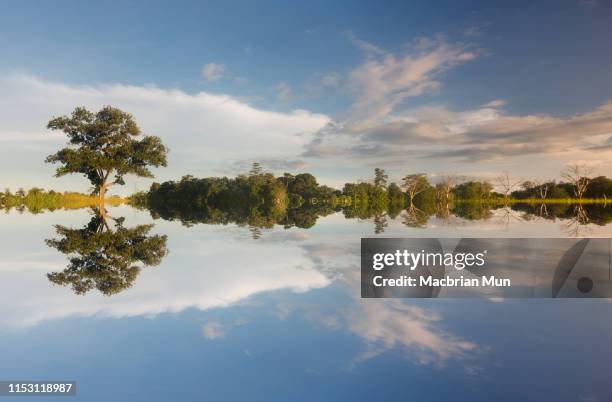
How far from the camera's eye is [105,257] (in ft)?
26.2

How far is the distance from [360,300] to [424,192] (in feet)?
260

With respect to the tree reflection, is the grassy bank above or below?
above

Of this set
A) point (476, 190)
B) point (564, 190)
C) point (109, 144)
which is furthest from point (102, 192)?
point (564, 190)

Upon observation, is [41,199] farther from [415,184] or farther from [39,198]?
[415,184]

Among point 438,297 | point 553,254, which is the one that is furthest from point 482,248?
point 438,297

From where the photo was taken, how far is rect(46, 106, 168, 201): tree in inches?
1642

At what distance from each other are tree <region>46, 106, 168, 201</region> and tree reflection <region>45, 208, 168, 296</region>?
31.7 metres

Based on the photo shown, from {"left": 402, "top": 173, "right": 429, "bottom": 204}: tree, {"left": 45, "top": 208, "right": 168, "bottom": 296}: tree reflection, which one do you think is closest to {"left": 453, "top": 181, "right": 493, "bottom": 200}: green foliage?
{"left": 402, "top": 173, "right": 429, "bottom": 204}: tree

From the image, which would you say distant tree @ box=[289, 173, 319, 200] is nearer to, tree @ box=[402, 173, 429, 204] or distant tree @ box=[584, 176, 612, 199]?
tree @ box=[402, 173, 429, 204]

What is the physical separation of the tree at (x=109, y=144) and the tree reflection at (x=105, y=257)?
31691 millimetres

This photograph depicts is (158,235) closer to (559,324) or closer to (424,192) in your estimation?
(559,324)

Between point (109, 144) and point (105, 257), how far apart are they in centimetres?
3884

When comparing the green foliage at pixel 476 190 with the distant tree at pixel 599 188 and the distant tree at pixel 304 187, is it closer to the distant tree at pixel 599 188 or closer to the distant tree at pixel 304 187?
the distant tree at pixel 599 188

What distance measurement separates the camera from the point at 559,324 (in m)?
4.57
